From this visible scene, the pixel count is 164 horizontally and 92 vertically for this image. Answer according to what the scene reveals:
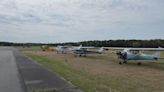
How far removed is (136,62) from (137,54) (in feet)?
3.03

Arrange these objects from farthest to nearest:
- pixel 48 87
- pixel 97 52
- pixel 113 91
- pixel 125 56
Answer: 1. pixel 97 52
2. pixel 125 56
3. pixel 48 87
4. pixel 113 91

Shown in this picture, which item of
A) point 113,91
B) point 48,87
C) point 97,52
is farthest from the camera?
point 97,52

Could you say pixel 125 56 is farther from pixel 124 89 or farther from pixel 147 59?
pixel 124 89

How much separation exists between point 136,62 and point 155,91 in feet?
46.8

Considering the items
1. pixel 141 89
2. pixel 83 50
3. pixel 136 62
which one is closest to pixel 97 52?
pixel 83 50

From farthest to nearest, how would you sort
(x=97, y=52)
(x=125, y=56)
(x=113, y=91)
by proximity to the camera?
(x=97, y=52) < (x=125, y=56) < (x=113, y=91)

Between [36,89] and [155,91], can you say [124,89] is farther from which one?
[36,89]

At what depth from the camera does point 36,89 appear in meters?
8.18

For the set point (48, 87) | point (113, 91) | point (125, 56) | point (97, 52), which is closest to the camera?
point (113, 91)

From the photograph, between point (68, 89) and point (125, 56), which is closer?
point (68, 89)

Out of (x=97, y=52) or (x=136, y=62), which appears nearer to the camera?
(x=136, y=62)

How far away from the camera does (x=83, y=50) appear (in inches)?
1431

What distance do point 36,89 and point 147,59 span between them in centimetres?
1605

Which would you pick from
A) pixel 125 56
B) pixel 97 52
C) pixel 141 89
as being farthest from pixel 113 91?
pixel 97 52
